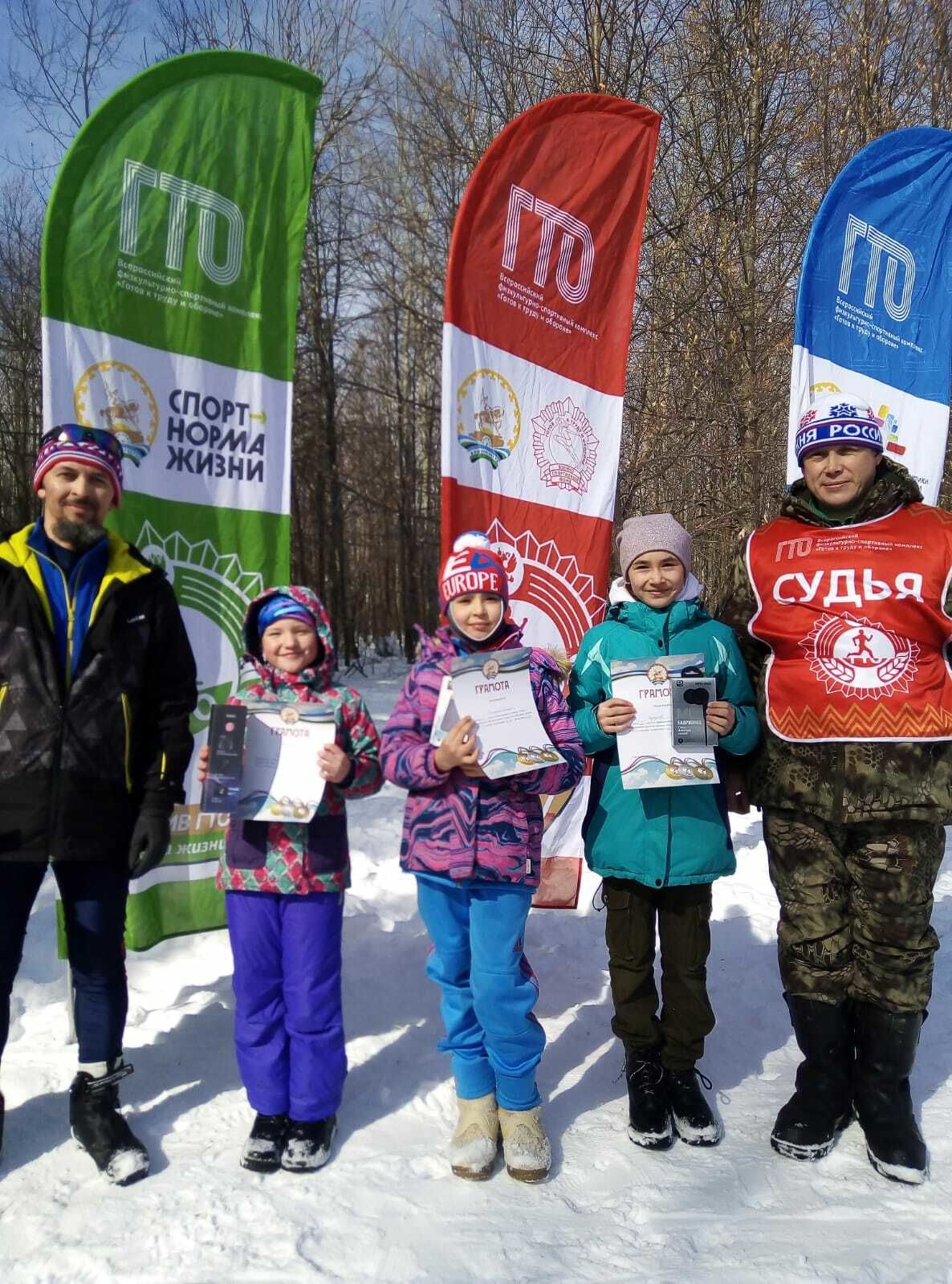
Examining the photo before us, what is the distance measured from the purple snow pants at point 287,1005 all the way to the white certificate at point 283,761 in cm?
31

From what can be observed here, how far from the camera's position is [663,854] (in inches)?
120

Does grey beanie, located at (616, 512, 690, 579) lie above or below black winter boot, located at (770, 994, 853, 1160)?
above

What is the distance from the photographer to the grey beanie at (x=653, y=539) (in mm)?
3102

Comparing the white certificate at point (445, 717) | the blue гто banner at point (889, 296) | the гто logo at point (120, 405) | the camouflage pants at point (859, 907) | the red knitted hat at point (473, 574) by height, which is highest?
the blue гто banner at point (889, 296)

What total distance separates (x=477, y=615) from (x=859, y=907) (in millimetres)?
1605

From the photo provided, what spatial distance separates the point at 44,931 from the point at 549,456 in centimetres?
351

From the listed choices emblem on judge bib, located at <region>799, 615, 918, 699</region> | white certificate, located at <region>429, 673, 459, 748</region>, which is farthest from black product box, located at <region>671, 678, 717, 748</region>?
white certificate, located at <region>429, 673, 459, 748</region>

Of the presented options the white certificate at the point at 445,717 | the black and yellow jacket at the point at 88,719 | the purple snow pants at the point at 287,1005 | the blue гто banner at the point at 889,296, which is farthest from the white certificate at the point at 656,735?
the blue гто banner at the point at 889,296

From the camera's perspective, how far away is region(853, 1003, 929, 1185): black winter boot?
9.41 ft

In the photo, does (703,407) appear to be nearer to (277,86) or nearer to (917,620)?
(277,86)

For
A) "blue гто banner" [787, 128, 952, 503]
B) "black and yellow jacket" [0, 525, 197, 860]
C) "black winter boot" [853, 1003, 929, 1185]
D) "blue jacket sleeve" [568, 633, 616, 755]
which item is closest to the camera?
"black and yellow jacket" [0, 525, 197, 860]

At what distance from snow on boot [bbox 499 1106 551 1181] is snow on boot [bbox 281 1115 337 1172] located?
575mm

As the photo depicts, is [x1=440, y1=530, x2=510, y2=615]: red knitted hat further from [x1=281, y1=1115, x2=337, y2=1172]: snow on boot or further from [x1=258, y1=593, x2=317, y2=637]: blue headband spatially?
[x1=281, y1=1115, x2=337, y2=1172]: snow on boot

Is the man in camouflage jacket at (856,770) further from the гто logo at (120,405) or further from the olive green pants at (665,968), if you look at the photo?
the гто logo at (120,405)
